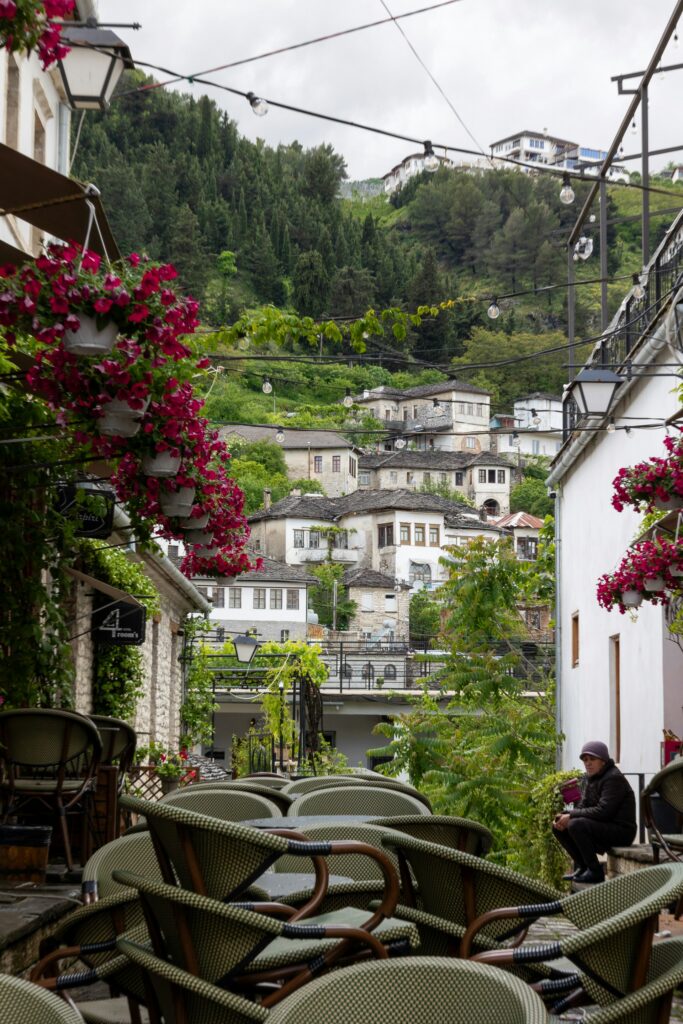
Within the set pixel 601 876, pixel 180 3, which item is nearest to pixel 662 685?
pixel 601 876

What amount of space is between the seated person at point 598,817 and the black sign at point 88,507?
3.83 meters

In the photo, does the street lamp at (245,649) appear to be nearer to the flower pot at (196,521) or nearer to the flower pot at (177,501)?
the flower pot at (196,521)

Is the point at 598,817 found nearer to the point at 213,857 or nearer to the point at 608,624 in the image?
the point at 608,624

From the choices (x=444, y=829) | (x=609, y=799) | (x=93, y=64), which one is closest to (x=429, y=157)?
(x=93, y=64)

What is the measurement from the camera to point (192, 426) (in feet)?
21.6

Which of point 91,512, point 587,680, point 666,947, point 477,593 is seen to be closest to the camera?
point 666,947

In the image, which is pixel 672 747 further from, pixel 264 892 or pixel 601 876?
pixel 264 892

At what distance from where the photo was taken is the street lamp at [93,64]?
8.25 m

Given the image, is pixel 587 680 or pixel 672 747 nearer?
pixel 672 747

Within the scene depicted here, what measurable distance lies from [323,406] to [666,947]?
10010cm

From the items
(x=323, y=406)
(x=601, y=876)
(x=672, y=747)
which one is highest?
(x=323, y=406)

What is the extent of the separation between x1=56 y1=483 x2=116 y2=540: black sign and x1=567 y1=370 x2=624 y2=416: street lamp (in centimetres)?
555

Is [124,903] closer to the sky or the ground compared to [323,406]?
closer to the ground

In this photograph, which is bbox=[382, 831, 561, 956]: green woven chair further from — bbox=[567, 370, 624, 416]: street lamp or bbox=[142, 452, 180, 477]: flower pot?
bbox=[567, 370, 624, 416]: street lamp
